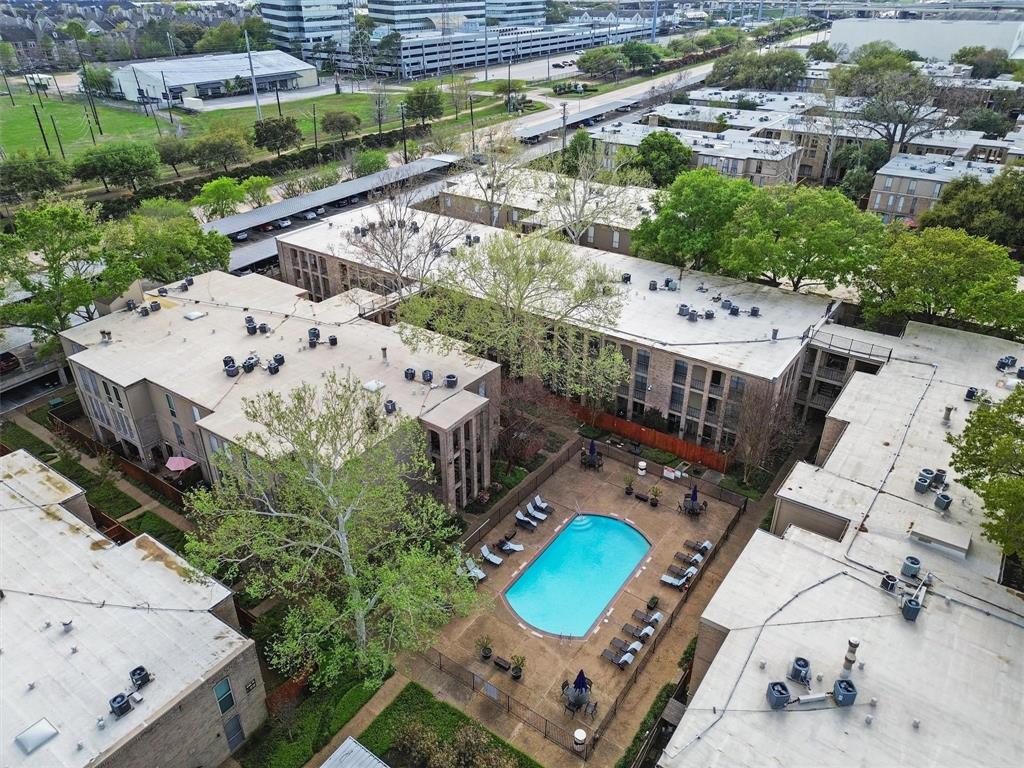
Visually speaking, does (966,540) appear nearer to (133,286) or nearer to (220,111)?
(133,286)

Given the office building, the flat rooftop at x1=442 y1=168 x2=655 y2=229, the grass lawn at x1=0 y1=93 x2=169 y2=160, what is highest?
the office building

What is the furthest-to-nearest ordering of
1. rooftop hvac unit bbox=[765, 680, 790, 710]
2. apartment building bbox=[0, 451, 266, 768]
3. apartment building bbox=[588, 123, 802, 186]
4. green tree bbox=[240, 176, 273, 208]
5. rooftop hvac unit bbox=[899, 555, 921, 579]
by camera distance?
apartment building bbox=[588, 123, 802, 186]
green tree bbox=[240, 176, 273, 208]
rooftop hvac unit bbox=[899, 555, 921, 579]
rooftop hvac unit bbox=[765, 680, 790, 710]
apartment building bbox=[0, 451, 266, 768]

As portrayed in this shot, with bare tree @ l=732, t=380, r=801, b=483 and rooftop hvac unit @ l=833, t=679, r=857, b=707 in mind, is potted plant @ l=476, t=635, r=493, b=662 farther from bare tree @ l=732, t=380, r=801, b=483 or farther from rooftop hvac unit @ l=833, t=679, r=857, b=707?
bare tree @ l=732, t=380, r=801, b=483

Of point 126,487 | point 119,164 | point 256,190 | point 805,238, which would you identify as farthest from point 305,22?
point 126,487

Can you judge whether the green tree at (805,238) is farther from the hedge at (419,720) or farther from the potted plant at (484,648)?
the hedge at (419,720)

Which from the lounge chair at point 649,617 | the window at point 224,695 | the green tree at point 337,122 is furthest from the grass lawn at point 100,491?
the green tree at point 337,122

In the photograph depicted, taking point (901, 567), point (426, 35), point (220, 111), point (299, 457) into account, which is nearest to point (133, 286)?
point (299, 457)

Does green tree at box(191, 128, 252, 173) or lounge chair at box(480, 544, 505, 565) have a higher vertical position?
green tree at box(191, 128, 252, 173)

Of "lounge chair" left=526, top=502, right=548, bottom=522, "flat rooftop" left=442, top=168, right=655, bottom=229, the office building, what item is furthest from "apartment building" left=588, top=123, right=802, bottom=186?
the office building
